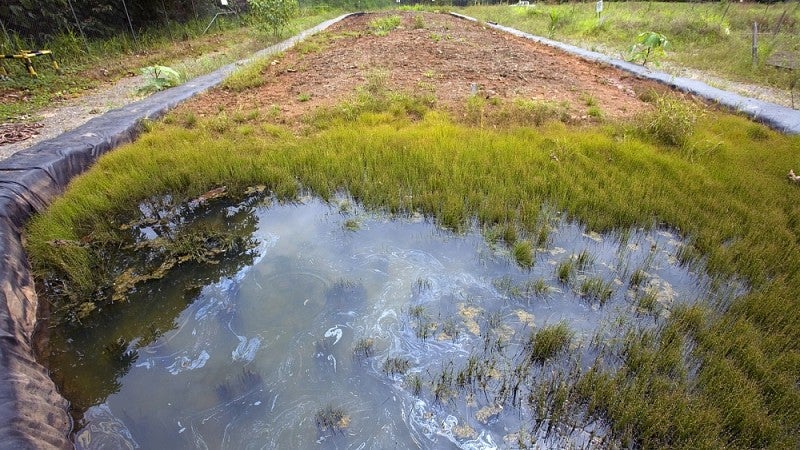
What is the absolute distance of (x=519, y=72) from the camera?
7.42 m

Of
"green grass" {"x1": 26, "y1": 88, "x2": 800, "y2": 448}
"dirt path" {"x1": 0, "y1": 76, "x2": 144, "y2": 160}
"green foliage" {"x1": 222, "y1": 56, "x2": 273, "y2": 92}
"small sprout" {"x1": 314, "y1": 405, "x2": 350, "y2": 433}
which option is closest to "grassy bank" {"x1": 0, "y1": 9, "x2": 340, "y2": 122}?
"dirt path" {"x1": 0, "y1": 76, "x2": 144, "y2": 160}

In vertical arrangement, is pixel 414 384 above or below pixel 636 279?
below

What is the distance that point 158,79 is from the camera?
662 centimetres

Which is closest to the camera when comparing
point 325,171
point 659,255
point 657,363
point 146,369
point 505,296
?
point 657,363

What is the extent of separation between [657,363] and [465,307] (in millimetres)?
1185

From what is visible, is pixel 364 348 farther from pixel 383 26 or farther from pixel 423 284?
pixel 383 26

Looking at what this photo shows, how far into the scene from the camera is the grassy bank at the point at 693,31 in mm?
7648

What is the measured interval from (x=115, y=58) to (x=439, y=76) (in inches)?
289

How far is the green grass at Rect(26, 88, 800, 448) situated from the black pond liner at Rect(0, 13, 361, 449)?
17 centimetres

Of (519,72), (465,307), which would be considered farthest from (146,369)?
(519,72)

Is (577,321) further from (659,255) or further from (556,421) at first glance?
(659,255)

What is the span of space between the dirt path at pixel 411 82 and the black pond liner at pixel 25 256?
70cm

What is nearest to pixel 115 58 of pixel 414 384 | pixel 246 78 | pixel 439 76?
pixel 246 78

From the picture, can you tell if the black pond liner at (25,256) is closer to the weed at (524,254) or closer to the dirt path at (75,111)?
the dirt path at (75,111)
